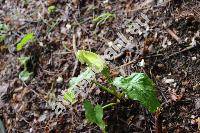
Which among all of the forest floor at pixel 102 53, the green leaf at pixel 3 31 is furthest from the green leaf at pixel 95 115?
the green leaf at pixel 3 31

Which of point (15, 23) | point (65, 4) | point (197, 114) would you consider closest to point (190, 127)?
point (197, 114)

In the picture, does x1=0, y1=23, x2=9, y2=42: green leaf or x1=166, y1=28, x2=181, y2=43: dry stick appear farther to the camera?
x1=0, y1=23, x2=9, y2=42: green leaf

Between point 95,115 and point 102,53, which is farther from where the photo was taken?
point 102,53

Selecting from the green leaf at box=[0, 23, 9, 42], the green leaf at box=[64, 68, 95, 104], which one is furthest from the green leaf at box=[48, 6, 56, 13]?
the green leaf at box=[64, 68, 95, 104]

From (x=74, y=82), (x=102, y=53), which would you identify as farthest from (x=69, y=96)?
(x=102, y=53)

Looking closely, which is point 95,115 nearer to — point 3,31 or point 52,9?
point 52,9

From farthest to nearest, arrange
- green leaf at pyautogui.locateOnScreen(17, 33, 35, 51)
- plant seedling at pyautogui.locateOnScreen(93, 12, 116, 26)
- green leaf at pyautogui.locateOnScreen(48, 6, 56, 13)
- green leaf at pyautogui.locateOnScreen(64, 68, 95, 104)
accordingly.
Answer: green leaf at pyautogui.locateOnScreen(48, 6, 56, 13)
green leaf at pyautogui.locateOnScreen(17, 33, 35, 51)
plant seedling at pyautogui.locateOnScreen(93, 12, 116, 26)
green leaf at pyautogui.locateOnScreen(64, 68, 95, 104)

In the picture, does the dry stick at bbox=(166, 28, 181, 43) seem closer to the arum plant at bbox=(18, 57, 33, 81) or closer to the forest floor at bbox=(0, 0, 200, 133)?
the forest floor at bbox=(0, 0, 200, 133)
